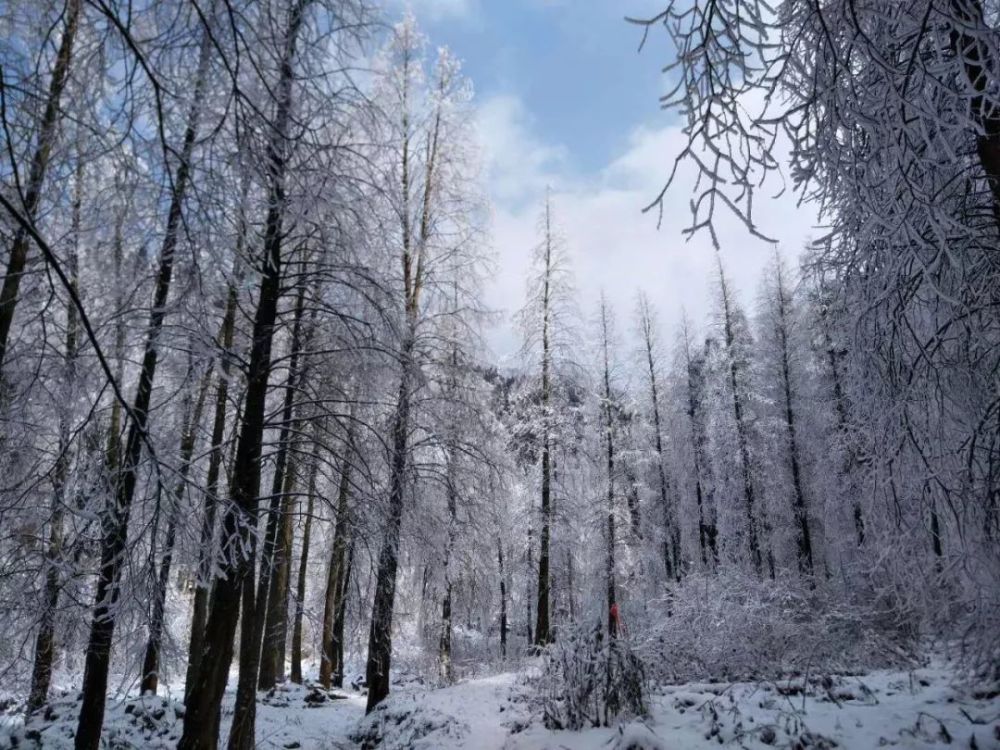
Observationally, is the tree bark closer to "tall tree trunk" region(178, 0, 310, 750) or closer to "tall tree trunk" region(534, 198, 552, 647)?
"tall tree trunk" region(534, 198, 552, 647)

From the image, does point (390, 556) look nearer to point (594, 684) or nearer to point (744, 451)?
point (594, 684)

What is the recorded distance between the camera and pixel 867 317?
502 cm

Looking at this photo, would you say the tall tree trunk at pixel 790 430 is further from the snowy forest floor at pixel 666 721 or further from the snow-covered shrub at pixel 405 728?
the snow-covered shrub at pixel 405 728

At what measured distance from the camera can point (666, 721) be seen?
5.51m

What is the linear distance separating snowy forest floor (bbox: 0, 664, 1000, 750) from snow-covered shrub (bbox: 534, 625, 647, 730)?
0.19m

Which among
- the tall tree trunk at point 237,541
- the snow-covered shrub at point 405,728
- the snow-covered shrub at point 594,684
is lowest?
the snow-covered shrub at point 405,728

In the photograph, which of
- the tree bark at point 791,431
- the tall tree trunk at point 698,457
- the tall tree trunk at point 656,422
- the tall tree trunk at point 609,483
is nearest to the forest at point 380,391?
the tall tree trunk at point 609,483

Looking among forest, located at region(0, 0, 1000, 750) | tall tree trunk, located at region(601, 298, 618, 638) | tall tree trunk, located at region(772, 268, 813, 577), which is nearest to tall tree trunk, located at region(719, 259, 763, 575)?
tall tree trunk, located at region(772, 268, 813, 577)

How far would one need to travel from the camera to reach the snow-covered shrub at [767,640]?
7523mm

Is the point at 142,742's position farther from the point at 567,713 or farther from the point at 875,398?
the point at 875,398

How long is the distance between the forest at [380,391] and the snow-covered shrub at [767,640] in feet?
0.28

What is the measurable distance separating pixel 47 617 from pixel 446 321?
634cm

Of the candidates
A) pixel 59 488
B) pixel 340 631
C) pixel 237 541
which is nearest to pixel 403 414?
pixel 237 541

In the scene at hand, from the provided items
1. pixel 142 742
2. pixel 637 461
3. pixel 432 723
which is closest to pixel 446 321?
pixel 432 723
